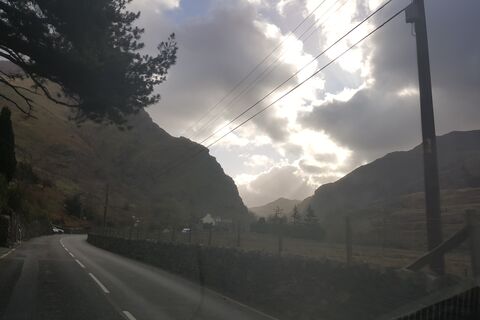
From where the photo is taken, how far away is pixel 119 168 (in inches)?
5640

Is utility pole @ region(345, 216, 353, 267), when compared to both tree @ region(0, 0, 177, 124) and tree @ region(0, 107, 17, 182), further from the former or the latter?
tree @ region(0, 107, 17, 182)

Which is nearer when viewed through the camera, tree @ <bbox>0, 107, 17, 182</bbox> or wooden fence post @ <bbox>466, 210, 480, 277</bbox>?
wooden fence post @ <bbox>466, 210, 480, 277</bbox>

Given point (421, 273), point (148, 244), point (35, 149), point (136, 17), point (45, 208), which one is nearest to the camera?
point (421, 273)

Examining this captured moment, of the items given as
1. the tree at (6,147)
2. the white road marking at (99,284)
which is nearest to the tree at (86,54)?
the white road marking at (99,284)

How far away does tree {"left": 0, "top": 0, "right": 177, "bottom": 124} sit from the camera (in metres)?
16.0

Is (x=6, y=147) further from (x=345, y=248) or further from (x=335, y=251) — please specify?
(x=345, y=248)

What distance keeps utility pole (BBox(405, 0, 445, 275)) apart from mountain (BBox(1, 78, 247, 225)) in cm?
10693

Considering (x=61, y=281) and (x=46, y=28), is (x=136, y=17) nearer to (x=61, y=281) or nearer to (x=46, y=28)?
(x=46, y=28)

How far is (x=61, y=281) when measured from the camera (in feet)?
55.0

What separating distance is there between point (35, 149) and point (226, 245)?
130500mm

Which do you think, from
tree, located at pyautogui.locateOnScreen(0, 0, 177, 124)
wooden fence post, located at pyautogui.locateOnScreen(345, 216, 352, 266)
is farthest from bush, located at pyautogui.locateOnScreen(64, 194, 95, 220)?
wooden fence post, located at pyautogui.locateOnScreen(345, 216, 352, 266)

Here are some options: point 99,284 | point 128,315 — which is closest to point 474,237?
point 128,315

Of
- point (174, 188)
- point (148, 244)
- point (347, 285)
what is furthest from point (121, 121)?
point (174, 188)

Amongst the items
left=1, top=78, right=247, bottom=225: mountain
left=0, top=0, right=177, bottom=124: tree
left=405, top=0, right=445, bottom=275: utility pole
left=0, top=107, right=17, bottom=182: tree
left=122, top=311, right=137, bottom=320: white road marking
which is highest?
left=1, top=78, right=247, bottom=225: mountain
